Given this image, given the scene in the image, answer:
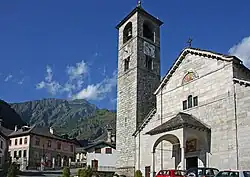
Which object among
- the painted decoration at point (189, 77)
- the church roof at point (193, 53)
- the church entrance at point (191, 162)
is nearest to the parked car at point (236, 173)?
the church entrance at point (191, 162)

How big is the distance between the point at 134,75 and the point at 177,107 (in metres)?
9.17

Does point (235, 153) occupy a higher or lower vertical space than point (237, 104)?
lower

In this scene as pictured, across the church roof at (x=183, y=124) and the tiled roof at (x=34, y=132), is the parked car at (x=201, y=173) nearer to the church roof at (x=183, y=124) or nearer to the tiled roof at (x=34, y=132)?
the church roof at (x=183, y=124)

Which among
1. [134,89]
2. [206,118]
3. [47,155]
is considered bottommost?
[47,155]

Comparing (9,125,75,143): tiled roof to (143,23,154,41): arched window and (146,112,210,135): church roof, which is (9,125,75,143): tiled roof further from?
(146,112,210,135): church roof

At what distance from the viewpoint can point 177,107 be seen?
105 ft

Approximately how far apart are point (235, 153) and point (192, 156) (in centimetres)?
468

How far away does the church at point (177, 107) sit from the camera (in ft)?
84.3

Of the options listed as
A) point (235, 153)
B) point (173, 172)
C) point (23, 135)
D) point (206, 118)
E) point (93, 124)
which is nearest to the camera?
point (173, 172)

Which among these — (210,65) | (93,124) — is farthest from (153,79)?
Result: (93,124)

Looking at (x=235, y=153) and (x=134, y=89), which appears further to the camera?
(x=134, y=89)

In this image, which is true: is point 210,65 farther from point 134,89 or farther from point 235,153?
point 134,89

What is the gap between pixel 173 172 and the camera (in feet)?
75.4

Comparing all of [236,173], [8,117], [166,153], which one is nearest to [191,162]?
[166,153]
